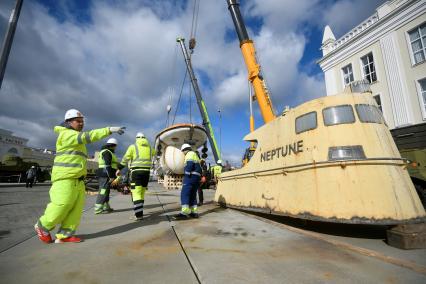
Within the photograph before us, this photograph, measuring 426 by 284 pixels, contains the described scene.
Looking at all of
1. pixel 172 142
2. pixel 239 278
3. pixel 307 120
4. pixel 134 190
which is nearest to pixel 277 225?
pixel 307 120

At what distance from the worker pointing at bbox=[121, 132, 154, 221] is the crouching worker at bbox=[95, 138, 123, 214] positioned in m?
0.92

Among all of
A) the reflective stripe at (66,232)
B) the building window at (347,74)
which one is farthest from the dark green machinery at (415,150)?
the building window at (347,74)

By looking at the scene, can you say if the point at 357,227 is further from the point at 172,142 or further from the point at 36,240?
the point at 172,142

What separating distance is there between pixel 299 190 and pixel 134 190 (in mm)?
2955

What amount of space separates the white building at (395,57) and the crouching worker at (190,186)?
10.3 metres

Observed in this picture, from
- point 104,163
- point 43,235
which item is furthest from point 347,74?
point 43,235

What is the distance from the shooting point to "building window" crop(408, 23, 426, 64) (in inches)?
409

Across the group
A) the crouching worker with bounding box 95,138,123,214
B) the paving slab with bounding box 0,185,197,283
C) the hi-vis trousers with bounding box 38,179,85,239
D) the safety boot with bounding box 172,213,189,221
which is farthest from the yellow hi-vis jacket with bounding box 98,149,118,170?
the hi-vis trousers with bounding box 38,179,85,239

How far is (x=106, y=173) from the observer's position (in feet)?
19.1

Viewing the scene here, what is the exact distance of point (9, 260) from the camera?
2.21 meters

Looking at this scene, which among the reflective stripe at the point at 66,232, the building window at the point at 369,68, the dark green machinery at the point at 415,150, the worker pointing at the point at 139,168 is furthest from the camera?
the building window at the point at 369,68

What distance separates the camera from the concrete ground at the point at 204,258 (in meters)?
1.87

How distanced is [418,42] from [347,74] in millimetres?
3485

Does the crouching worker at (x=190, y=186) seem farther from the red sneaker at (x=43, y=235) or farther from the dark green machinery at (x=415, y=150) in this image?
the dark green machinery at (x=415, y=150)
